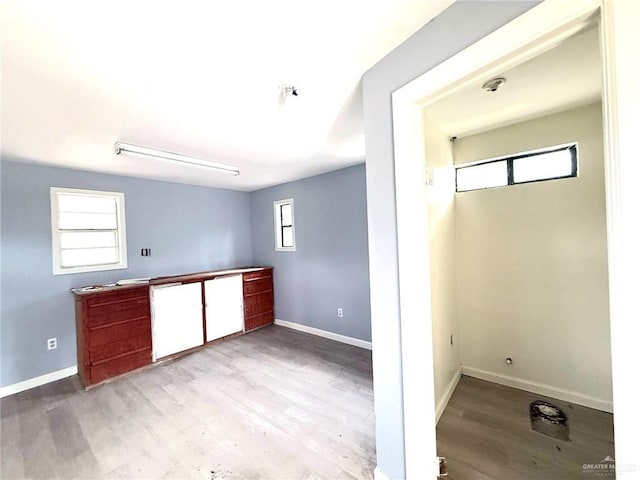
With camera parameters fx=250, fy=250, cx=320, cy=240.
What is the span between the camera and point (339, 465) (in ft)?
5.33

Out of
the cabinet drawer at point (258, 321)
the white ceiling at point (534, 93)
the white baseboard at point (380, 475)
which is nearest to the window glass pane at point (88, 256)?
the cabinet drawer at point (258, 321)

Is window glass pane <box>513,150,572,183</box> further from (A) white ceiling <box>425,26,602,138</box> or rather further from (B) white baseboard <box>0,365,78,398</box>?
(B) white baseboard <box>0,365,78,398</box>

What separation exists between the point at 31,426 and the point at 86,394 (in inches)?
18.2

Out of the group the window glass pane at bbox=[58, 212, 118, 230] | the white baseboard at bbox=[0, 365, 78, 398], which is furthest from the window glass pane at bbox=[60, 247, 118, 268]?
the white baseboard at bbox=[0, 365, 78, 398]

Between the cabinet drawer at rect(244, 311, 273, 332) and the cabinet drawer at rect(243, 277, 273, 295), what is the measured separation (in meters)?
0.43

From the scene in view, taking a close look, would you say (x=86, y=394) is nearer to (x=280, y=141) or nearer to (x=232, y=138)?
(x=232, y=138)

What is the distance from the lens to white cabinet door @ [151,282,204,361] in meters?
3.19

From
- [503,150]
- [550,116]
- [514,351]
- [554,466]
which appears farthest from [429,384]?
[550,116]

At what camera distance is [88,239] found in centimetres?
324

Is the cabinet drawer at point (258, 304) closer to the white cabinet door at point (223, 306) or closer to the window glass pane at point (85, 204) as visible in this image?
the white cabinet door at point (223, 306)

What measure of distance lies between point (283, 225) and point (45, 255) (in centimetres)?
306

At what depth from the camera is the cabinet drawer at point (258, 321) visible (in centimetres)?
420

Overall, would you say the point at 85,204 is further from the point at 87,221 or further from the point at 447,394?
the point at 447,394

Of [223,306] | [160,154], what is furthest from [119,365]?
[160,154]
